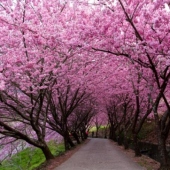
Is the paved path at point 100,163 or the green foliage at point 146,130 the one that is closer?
the paved path at point 100,163

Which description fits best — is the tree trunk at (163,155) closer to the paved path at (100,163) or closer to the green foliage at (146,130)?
the paved path at (100,163)

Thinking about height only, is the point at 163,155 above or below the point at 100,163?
above

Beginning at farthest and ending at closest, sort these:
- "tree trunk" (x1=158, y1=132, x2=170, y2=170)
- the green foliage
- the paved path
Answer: the green foliage < the paved path < "tree trunk" (x1=158, y1=132, x2=170, y2=170)

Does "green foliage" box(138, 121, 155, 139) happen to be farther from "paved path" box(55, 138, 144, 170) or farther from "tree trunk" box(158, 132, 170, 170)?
"tree trunk" box(158, 132, 170, 170)

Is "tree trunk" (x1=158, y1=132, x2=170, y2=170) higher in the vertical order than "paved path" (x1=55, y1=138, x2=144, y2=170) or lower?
higher

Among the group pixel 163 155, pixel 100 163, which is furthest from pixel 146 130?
pixel 163 155

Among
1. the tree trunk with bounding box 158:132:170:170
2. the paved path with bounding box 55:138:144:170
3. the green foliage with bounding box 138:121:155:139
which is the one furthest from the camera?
the green foliage with bounding box 138:121:155:139

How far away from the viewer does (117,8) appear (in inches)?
313

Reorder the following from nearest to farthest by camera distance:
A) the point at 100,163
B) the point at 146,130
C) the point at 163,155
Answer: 1. the point at 163,155
2. the point at 100,163
3. the point at 146,130

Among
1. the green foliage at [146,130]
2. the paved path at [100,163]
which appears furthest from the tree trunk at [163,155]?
the green foliage at [146,130]

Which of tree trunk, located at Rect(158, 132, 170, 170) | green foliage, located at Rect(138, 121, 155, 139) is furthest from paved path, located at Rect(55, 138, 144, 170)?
green foliage, located at Rect(138, 121, 155, 139)

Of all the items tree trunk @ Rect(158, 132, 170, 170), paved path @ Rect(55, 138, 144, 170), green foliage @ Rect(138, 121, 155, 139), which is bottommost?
paved path @ Rect(55, 138, 144, 170)

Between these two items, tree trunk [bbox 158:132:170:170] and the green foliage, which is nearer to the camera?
tree trunk [bbox 158:132:170:170]

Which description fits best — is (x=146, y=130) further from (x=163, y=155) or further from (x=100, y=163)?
(x=163, y=155)
